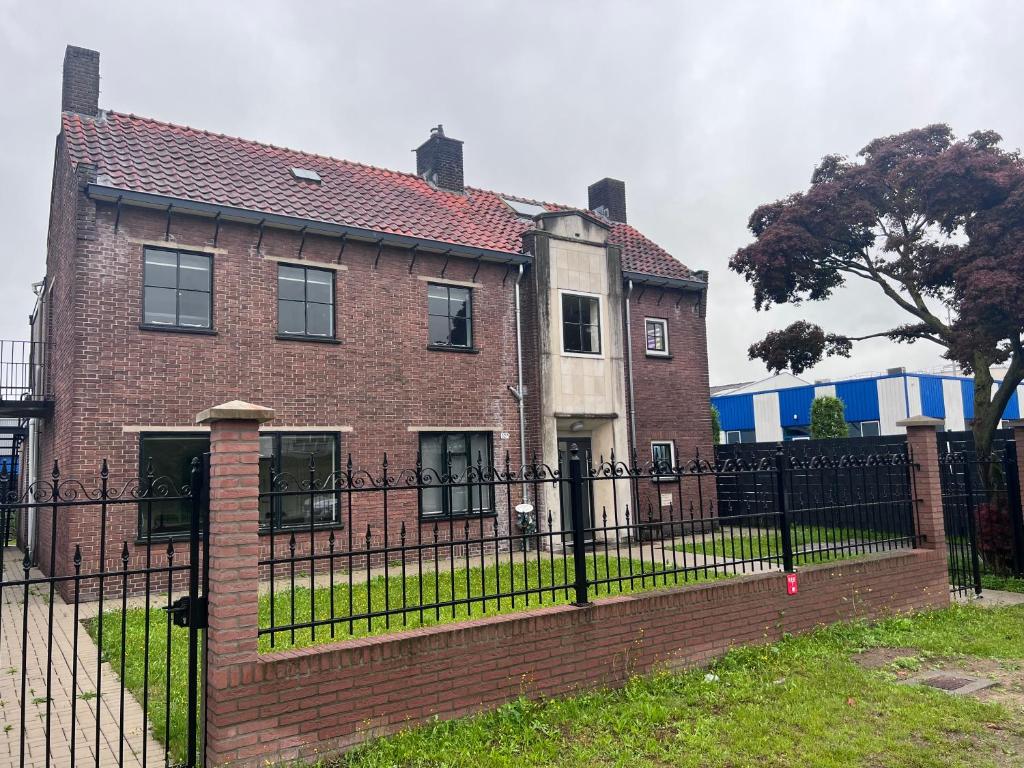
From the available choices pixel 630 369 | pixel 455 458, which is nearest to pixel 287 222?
pixel 455 458

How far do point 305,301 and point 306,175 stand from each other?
3.40 metres

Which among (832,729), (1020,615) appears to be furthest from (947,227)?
(832,729)

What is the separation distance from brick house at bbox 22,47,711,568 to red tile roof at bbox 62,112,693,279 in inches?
2.3

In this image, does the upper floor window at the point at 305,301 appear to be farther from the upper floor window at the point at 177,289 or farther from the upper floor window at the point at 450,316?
the upper floor window at the point at 450,316

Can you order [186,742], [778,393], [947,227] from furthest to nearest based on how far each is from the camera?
[778,393] → [947,227] → [186,742]

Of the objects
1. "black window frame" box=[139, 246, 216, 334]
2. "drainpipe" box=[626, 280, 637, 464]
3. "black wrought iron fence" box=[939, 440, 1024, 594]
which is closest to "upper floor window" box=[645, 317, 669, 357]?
"drainpipe" box=[626, 280, 637, 464]

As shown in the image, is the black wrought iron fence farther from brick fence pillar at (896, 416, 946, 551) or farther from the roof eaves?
the roof eaves

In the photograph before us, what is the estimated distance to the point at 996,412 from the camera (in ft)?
42.8

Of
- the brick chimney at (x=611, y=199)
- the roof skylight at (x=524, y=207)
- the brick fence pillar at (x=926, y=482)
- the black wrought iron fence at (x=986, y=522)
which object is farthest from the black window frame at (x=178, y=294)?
the brick chimney at (x=611, y=199)

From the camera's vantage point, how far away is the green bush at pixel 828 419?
26.4 metres

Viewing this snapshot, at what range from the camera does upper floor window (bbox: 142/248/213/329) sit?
39.2 feet

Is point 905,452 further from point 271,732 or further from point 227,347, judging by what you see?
point 227,347

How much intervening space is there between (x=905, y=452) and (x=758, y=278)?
7.33 metres

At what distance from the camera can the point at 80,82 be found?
13.7m
